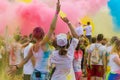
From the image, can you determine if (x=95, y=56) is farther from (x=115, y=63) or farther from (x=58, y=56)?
(x=58, y=56)

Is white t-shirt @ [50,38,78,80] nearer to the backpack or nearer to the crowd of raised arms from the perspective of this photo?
the crowd of raised arms

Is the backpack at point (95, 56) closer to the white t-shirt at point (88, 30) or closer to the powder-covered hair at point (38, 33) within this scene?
the powder-covered hair at point (38, 33)

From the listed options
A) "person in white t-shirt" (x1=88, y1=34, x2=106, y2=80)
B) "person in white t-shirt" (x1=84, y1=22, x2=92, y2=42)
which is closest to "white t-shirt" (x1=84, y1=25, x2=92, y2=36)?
"person in white t-shirt" (x1=84, y1=22, x2=92, y2=42)

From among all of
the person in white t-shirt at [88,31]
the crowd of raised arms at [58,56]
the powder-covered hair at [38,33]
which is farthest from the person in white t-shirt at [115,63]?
the person in white t-shirt at [88,31]

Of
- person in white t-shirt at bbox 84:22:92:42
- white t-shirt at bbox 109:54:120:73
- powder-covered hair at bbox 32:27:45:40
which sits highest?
person in white t-shirt at bbox 84:22:92:42

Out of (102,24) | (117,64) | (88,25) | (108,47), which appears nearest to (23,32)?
(88,25)

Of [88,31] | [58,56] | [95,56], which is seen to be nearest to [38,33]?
[58,56]

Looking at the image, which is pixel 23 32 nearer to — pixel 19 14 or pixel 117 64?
pixel 19 14

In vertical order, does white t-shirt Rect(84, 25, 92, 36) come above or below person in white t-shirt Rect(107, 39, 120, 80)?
above

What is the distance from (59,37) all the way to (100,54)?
15.4 ft

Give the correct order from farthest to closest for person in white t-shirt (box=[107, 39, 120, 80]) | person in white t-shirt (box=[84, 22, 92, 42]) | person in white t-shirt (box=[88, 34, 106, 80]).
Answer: person in white t-shirt (box=[84, 22, 92, 42]) < person in white t-shirt (box=[88, 34, 106, 80]) < person in white t-shirt (box=[107, 39, 120, 80])

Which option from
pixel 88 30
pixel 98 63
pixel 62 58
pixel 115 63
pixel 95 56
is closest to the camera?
pixel 62 58

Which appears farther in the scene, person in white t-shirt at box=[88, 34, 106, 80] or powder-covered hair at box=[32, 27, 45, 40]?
person in white t-shirt at box=[88, 34, 106, 80]

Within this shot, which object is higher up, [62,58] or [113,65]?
[62,58]
